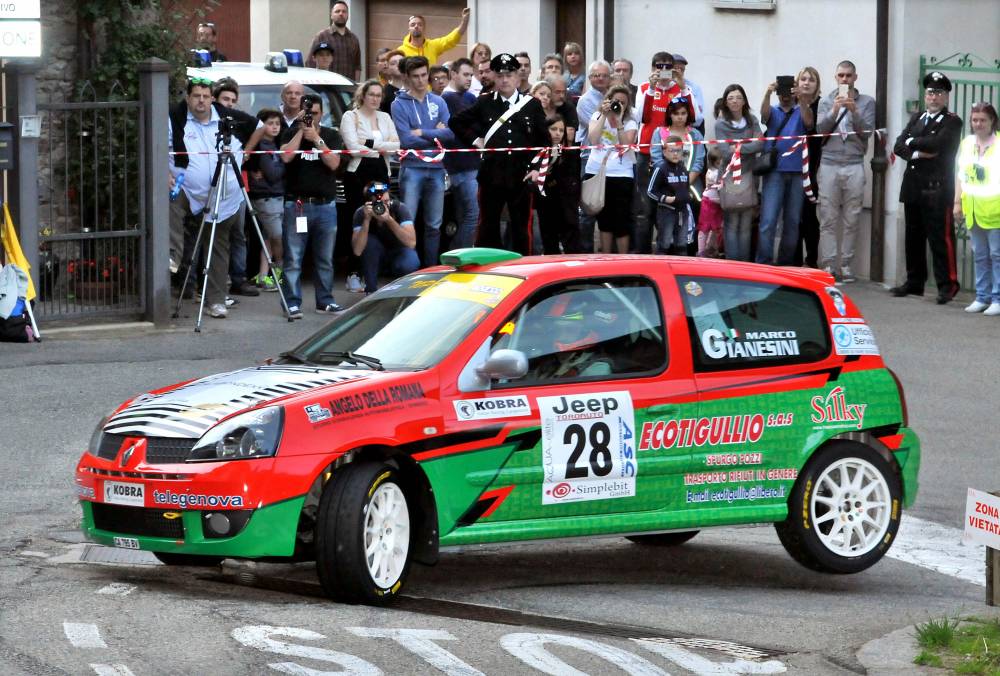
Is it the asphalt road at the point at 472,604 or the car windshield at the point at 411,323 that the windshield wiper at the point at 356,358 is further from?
the asphalt road at the point at 472,604

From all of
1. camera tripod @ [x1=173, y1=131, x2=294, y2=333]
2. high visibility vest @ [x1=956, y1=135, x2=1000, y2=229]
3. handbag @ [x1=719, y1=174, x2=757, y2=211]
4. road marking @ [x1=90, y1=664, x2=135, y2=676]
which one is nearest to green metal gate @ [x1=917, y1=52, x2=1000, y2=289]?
high visibility vest @ [x1=956, y1=135, x2=1000, y2=229]

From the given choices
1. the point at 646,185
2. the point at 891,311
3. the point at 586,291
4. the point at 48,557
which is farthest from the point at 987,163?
the point at 48,557

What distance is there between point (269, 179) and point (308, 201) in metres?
0.55

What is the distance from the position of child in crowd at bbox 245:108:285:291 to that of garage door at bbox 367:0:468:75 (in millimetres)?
A: 10624

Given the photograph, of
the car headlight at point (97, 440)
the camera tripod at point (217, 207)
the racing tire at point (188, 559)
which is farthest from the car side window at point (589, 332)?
the camera tripod at point (217, 207)

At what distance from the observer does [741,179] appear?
64.9 feet

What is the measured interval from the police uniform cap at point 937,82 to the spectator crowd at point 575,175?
33 mm

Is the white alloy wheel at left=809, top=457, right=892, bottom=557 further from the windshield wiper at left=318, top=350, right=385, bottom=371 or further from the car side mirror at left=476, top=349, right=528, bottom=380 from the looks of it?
the windshield wiper at left=318, top=350, right=385, bottom=371

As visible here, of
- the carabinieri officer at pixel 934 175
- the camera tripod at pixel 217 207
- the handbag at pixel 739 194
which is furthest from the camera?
the handbag at pixel 739 194

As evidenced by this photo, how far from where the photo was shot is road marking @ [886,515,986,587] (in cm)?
1009

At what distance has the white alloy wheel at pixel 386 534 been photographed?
27.6 ft

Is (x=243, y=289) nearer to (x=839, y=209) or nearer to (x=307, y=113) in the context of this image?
(x=307, y=113)

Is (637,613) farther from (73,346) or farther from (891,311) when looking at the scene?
(891,311)

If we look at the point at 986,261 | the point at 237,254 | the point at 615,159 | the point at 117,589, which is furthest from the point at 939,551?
the point at 237,254
